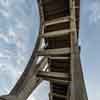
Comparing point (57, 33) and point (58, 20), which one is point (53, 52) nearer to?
point (57, 33)

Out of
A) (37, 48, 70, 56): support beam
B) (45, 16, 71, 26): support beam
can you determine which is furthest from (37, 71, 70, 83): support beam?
(45, 16, 71, 26): support beam

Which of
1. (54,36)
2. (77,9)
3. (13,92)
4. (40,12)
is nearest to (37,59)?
(54,36)

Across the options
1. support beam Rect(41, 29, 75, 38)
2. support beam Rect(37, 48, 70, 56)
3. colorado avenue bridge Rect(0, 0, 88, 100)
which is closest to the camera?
colorado avenue bridge Rect(0, 0, 88, 100)

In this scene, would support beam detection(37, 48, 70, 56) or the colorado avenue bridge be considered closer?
the colorado avenue bridge

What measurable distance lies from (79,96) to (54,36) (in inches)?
90.5

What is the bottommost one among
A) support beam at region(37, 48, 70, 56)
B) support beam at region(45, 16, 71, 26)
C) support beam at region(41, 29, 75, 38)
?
support beam at region(37, 48, 70, 56)

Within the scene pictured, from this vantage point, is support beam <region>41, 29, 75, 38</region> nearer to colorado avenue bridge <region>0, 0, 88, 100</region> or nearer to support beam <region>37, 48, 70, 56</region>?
colorado avenue bridge <region>0, 0, 88, 100</region>

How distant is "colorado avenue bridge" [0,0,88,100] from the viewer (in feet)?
15.7

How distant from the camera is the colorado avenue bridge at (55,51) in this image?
15.7 feet

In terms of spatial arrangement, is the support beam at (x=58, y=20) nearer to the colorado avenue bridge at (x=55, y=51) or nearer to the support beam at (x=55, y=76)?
the colorado avenue bridge at (x=55, y=51)

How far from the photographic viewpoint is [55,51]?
17.2 ft

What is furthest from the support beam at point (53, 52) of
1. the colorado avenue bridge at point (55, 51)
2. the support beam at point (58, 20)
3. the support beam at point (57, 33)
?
the support beam at point (58, 20)

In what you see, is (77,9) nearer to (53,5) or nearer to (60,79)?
(53,5)

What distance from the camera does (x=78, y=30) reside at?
5508mm
